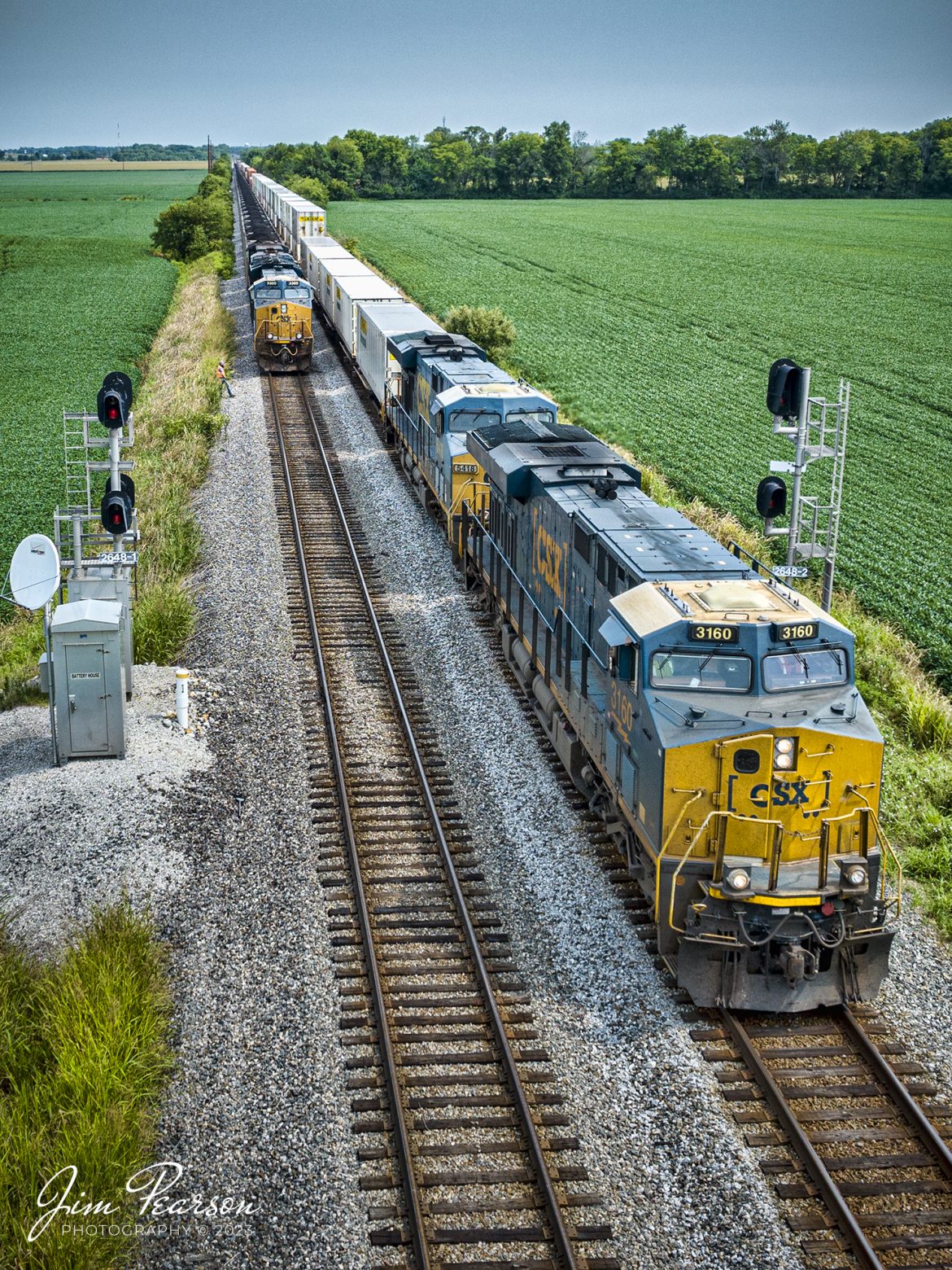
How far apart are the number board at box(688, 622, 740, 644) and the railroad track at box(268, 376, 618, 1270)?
13.2ft

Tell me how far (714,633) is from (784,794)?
1.68 m

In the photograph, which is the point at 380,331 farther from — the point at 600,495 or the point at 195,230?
the point at 195,230

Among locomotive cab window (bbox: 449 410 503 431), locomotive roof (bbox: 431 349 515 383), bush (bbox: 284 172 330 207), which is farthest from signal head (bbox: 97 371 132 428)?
bush (bbox: 284 172 330 207)

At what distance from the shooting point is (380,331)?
1302 inches

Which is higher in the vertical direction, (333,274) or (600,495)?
(333,274)

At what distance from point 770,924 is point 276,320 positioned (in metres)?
33.5

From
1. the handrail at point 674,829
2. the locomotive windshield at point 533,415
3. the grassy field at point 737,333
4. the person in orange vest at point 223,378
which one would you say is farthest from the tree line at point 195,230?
the handrail at point 674,829

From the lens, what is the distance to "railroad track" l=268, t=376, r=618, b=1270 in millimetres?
9297

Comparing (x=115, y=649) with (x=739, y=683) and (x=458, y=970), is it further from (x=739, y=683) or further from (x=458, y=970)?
(x=739, y=683)

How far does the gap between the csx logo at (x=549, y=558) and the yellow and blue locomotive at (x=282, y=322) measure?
25.5m

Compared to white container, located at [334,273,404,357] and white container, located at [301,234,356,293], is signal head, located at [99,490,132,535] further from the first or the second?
white container, located at [301,234,356,293]

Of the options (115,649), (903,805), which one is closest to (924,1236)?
(903,805)

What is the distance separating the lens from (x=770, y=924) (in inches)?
444

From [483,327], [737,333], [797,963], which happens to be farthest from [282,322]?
[797,963]
